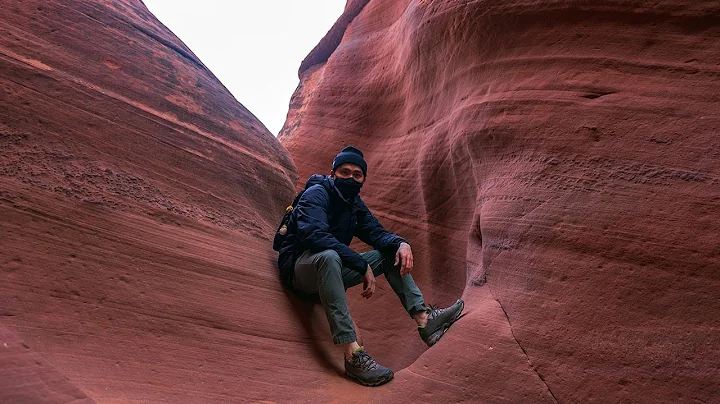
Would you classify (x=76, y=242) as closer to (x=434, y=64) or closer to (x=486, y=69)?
(x=486, y=69)

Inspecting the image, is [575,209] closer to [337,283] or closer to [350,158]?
[337,283]

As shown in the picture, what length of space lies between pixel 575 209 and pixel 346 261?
5.56 ft

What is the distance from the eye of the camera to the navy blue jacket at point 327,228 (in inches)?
149

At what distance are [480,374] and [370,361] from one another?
0.79 metres

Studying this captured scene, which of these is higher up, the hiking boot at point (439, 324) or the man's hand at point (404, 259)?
the man's hand at point (404, 259)

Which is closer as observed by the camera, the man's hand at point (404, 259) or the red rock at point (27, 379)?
the red rock at point (27, 379)

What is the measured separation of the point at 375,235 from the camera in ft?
14.4

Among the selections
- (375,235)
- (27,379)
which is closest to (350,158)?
(375,235)

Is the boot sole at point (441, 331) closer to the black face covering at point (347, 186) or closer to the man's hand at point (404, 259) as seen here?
the man's hand at point (404, 259)

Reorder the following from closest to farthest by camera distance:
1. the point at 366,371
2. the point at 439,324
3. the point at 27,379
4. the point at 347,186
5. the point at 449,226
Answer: the point at 27,379, the point at 366,371, the point at 439,324, the point at 347,186, the point at 449,226

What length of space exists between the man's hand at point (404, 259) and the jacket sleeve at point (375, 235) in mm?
118

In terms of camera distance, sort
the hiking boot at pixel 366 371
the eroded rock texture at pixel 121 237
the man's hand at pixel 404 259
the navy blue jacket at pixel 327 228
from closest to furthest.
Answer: the eroded rock texture at pixel 121 237 → the hiking boot at pixel 366 371 → the navy blue jacket at pixel 327 228 → the man's hand at pixel 404 259

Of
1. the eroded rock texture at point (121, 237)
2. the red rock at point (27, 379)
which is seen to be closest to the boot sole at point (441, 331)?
the eroded rock texture at point (121, 237)

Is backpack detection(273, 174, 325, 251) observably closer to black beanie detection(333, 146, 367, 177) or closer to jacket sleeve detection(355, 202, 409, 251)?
black beanie detection(333, 146, 367, 177)
